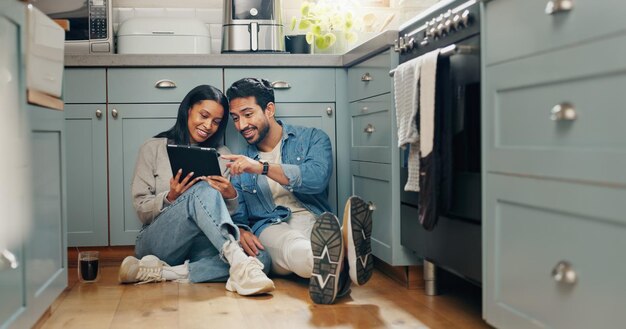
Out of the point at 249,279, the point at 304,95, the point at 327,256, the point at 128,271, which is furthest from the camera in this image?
the point at 304,95

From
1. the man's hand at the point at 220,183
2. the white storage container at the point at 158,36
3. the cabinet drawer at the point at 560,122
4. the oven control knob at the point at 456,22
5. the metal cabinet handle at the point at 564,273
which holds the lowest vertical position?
the metal cabinet handle at the point at 564,273

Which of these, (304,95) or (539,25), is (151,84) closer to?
(304,95)

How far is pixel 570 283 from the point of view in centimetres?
168

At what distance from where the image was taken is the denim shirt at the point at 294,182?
3.38 meters

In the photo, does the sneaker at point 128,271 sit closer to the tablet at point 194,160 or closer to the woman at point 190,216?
the woman at point 190,216

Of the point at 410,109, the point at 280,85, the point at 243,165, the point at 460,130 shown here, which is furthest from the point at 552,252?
the point at 280,85

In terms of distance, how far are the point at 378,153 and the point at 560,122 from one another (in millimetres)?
1522

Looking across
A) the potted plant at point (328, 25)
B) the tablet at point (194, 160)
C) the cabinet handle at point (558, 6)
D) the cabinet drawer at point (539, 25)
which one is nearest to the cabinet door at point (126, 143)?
the tablet at point (194, 160)

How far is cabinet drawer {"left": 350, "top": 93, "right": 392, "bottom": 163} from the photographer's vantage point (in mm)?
3066

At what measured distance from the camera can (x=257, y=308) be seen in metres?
2.71

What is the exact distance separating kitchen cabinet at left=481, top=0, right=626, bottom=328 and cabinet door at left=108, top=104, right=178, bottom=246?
2.02 metres

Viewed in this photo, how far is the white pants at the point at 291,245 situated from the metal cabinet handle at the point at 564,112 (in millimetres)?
1473

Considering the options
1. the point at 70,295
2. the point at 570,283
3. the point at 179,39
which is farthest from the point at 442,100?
the point at 179,39

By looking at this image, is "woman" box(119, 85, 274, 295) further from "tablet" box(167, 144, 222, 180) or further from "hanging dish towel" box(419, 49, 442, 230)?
"hanging dish towel" box(419, 49, 442, 230)
